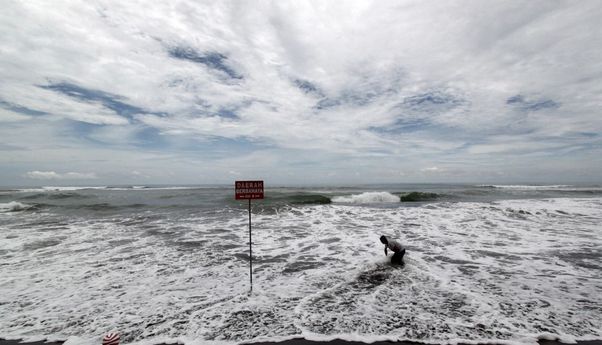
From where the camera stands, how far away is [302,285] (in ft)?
23.4

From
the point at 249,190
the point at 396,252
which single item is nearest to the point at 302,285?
the point at 249,190

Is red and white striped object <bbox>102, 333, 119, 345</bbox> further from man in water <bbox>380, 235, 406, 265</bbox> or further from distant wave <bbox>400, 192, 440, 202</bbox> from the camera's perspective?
distant wave <bbox>400, 192, 440, 202</bbox>

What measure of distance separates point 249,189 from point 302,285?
295 cm

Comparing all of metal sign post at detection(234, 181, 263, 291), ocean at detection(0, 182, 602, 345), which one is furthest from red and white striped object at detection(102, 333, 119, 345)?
metal sign post at detection(234, 181, 263, 291)

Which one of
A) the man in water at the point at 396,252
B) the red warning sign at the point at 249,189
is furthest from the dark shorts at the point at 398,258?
the red warning sign at the point at 249,189

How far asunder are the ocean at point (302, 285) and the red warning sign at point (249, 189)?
2425mm

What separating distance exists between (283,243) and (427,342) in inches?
313

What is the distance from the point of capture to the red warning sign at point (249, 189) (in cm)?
661

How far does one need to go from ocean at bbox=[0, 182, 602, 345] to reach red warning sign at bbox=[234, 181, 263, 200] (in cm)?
243

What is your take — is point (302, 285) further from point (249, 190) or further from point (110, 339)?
point (110, 339)

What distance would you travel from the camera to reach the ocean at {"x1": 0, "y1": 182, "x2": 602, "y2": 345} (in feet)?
16.3

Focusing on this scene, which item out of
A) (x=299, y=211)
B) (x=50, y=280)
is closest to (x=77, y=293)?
(x=50, y=280)

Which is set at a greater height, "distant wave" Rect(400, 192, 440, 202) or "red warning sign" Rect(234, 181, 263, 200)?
"red warning sign" Rect(234, 181, 263, 200)

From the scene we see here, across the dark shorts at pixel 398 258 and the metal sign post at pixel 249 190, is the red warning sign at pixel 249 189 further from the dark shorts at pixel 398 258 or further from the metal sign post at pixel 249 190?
the dark shorts at pixel 398 258
